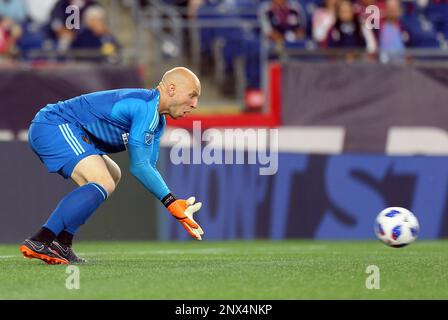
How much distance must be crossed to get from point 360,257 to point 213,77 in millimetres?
8401

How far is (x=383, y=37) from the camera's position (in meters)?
18.0

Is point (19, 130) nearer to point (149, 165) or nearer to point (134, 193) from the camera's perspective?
point (134, 193)

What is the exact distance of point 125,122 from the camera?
9.20m

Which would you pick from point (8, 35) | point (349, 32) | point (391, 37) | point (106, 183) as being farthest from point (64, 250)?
point (391, 37)

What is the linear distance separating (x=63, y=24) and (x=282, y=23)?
356 cm

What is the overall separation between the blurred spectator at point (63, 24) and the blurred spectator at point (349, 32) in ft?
12.5

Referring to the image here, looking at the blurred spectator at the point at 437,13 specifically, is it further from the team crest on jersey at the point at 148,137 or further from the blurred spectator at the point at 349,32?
the team crest on jersey at the point at 148,137

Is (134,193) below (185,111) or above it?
below

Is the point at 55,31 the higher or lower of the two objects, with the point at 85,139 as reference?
higher

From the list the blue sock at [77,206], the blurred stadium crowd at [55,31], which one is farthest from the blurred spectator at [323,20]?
the blue sock at [77,206]

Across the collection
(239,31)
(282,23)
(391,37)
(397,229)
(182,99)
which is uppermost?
(282,23)

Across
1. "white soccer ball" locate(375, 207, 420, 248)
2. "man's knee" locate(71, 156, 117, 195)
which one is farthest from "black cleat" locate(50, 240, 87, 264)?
"white soccer ball" locate(375, 207, 420, 248)

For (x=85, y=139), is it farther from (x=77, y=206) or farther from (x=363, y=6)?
(x=363, y=6)
